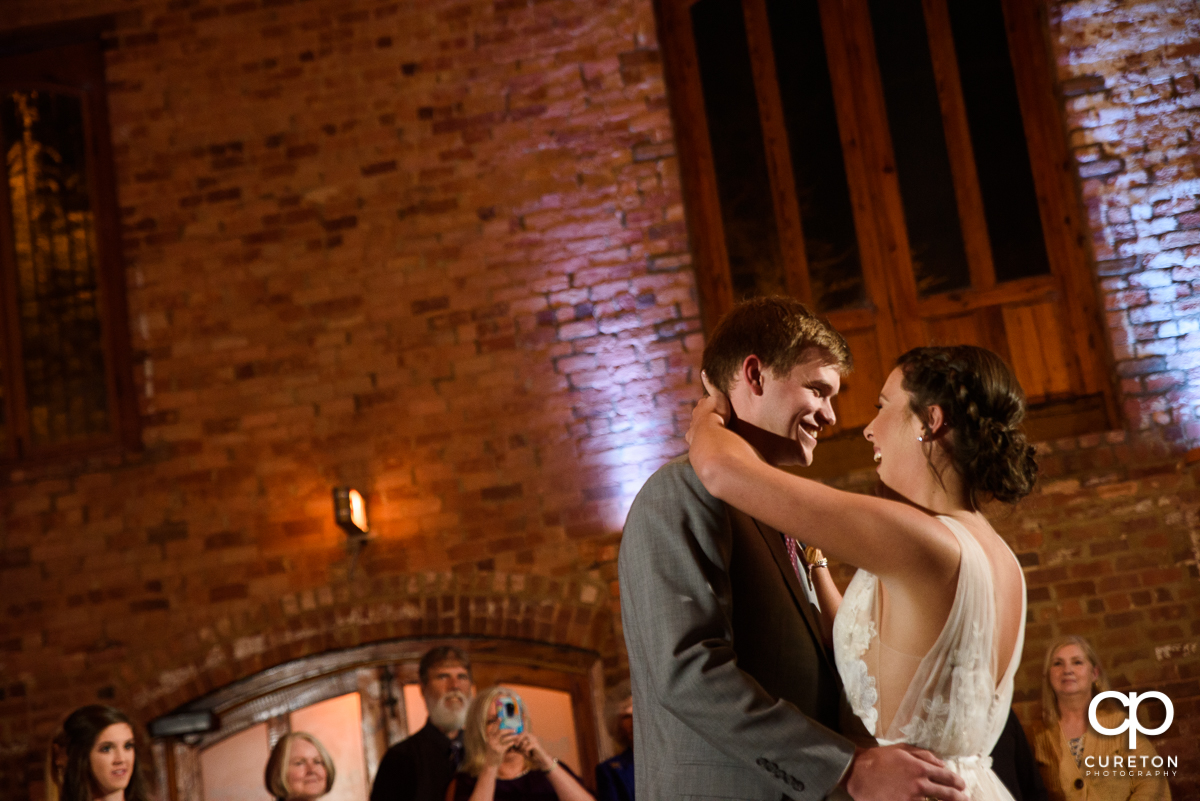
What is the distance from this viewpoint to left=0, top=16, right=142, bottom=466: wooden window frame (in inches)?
240

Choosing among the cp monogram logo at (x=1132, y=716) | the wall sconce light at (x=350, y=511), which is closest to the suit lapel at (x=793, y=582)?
the cp monogram logo at (x=1132, y=716)

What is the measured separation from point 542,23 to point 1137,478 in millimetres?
3840

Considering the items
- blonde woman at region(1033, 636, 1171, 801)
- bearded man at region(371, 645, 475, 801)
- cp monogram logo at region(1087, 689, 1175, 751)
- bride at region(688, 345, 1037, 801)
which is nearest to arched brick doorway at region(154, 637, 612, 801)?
bearded man at region(371, 645, 475, 801)

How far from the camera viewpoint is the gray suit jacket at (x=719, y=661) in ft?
5.73

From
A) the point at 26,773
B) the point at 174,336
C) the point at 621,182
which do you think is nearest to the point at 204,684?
the point at 26,773

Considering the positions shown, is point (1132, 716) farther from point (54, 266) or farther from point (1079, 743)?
point (54, 266)

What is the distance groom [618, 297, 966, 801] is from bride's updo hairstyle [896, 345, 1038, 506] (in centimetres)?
23

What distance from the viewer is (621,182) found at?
5.90m

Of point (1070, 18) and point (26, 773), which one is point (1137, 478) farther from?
point (26, 773)

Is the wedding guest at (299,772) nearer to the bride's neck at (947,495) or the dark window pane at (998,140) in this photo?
the bride's neck at (947,495)

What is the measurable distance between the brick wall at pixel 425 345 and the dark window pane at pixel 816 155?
72cm

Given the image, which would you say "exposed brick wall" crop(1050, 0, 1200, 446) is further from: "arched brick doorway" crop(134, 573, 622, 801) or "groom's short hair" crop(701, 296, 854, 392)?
"groom's short hair" crop(701, 296, 854, 392)

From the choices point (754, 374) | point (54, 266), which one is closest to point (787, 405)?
point (754, 374)

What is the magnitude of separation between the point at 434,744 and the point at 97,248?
11.5 feet
